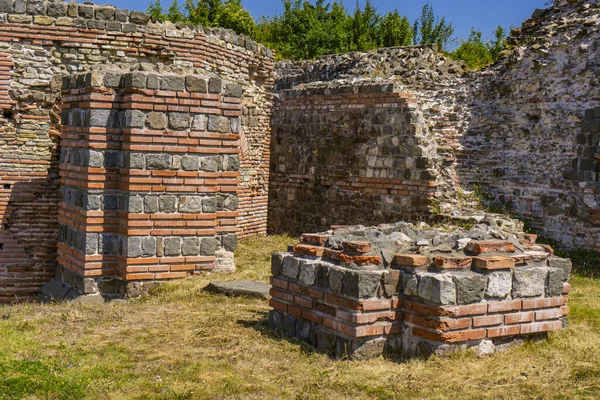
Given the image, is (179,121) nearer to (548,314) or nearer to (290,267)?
(290,267)

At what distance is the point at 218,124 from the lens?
22.7 feet

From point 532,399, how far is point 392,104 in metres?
7.62

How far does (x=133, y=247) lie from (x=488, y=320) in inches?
147

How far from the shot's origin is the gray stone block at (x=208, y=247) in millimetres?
6922

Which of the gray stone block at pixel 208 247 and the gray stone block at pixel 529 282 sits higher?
the gray stone block at pixel 529 282

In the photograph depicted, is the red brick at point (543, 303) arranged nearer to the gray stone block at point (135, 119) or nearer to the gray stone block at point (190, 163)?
the gray stone block at point (190, 163)

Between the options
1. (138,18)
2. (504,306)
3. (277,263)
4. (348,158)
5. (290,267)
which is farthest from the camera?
(348,158)

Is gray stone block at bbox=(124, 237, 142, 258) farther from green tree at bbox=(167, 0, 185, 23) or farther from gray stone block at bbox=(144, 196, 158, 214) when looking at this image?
green tree at bbox=(167, 0, 185, 23)

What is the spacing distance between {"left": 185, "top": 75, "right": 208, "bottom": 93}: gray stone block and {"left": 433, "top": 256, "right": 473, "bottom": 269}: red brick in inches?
135

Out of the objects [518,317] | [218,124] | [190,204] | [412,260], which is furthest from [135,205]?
[518,317]

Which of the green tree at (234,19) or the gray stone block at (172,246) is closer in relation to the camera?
the gray stone block at (172,246)

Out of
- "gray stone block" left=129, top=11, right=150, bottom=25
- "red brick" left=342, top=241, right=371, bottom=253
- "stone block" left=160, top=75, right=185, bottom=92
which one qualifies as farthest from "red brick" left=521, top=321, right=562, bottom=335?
"gray stone block" left=129, top=11, right=150, bottom=25

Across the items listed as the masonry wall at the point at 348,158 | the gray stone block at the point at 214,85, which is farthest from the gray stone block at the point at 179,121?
the masonry wall at the point at 348,158

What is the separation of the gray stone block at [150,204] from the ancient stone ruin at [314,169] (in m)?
0.02
